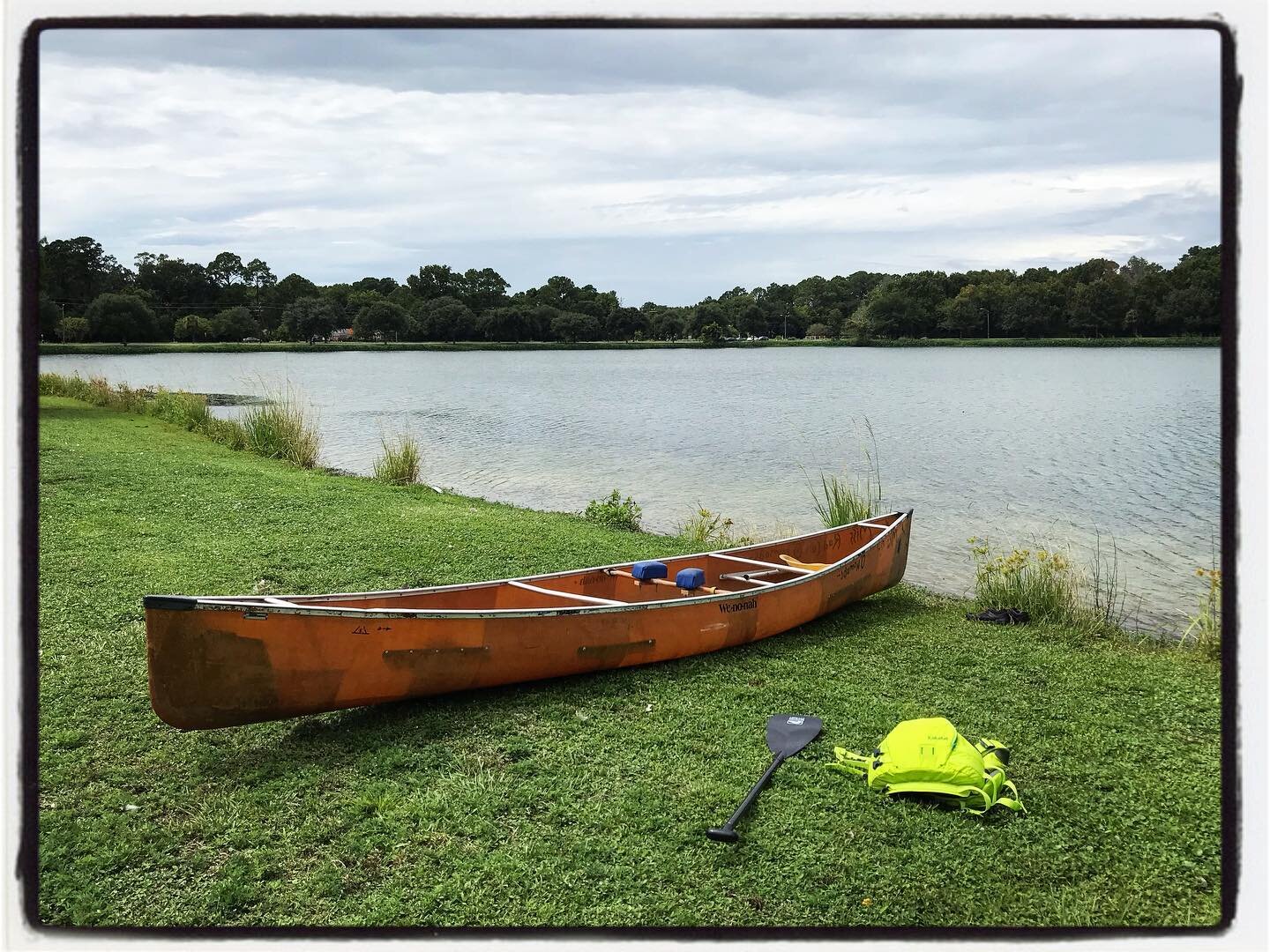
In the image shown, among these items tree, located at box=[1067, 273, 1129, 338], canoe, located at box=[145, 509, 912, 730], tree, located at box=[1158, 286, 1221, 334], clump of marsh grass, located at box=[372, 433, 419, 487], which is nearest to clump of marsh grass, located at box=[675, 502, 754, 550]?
canoe, located at box=[145, 509, 912, 730]

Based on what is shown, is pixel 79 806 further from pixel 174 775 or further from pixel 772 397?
pixel 772 397

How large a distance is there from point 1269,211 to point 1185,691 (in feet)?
12.5

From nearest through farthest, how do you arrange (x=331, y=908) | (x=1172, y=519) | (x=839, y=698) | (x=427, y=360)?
1. (x=331, y=908)
2. (x=839, y=698)
3. (x=1172, y=519)
4. (x=427, y=360)

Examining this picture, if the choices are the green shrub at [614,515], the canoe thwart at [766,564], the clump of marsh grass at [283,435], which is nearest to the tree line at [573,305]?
the clump of marsh grass at [283,435]

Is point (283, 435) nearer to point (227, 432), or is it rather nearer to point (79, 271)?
point (227, 432)

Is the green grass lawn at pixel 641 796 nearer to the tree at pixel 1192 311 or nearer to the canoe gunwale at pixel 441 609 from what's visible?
the canoe gunwale at pixel 441 609

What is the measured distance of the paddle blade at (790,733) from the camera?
4109 mm

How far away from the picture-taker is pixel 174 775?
3.85 metres

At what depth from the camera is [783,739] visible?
418 cm

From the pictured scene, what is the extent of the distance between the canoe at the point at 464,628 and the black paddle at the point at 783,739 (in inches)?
38.6

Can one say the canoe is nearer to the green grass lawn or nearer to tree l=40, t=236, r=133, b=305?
the green grass lawn

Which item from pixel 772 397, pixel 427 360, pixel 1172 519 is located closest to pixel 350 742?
pixel 1172 519

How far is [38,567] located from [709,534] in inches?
321

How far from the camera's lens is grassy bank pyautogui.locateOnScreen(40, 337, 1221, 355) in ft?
25.8
